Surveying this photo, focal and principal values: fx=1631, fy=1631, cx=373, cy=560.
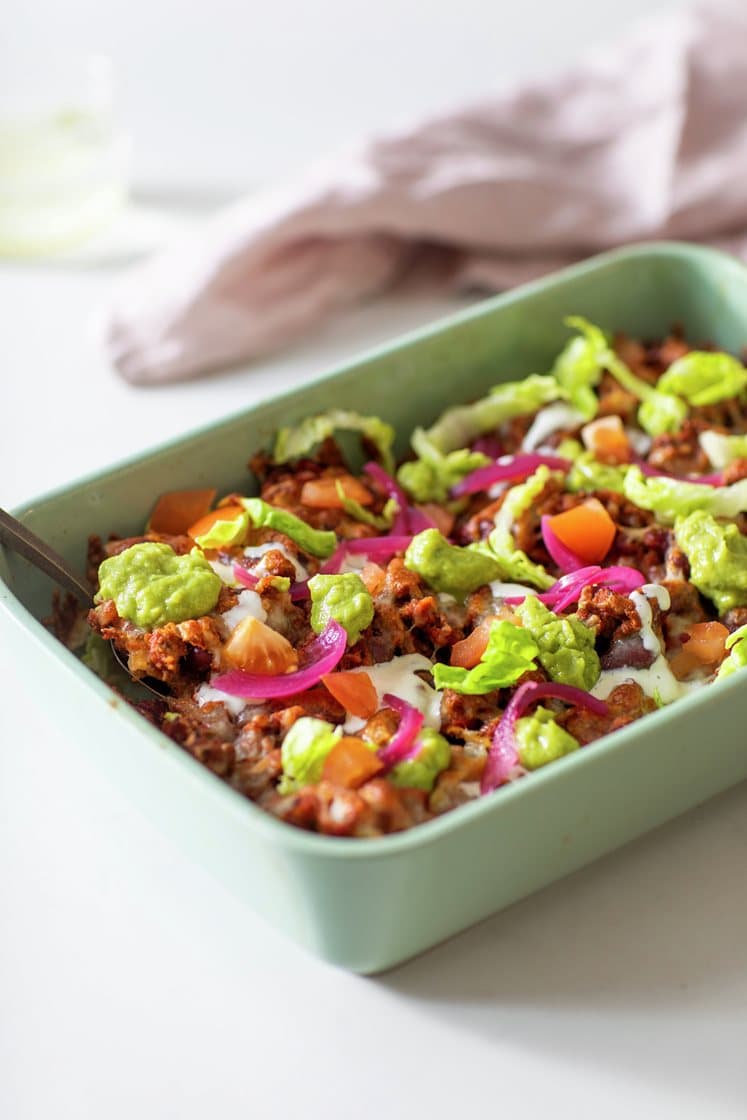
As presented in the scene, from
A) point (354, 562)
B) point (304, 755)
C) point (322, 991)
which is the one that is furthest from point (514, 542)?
point (322, 991)

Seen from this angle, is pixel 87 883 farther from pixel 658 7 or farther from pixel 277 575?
pixel 658 7

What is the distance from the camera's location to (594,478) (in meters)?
3.30

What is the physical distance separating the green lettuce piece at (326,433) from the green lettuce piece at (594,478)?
38cm

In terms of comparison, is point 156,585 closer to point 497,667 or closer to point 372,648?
point 372,648

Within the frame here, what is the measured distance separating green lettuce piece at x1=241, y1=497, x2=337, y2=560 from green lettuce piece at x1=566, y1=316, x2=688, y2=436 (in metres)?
0.80

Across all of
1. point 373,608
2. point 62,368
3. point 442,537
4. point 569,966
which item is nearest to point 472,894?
point 569,966

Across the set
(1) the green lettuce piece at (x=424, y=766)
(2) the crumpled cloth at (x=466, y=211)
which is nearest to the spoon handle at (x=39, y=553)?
(1) the green lettuce piece at (x=424, y=766)

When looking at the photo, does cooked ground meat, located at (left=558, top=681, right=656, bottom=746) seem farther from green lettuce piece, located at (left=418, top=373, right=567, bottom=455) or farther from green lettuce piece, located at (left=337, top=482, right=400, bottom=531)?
green lettuce piece, located at (left=418, top=373, right=567, bottom=455)

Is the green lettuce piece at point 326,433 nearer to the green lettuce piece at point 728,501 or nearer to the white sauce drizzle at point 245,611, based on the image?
the white sauce drizzle at point 245,611

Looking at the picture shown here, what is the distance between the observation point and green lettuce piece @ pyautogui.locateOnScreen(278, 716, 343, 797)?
8.23 ft

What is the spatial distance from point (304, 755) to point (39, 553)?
A: 0.66 meters

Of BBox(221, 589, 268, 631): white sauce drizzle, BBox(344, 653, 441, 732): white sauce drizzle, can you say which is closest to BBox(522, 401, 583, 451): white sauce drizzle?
BBox(344, 653, 441, 732): white sauce drizzle

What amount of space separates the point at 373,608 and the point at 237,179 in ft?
7.59

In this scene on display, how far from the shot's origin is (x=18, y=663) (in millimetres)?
2705
